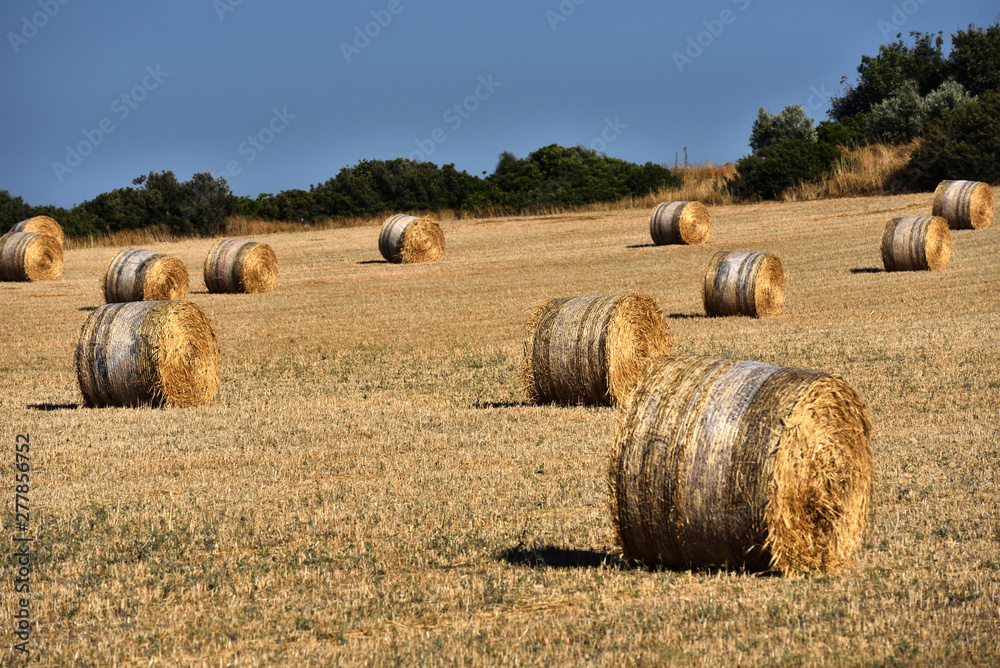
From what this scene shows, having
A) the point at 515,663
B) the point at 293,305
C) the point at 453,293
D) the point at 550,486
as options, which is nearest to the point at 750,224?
the point at 453,293

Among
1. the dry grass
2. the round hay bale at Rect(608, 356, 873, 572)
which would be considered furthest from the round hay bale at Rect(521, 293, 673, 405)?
the round hay bale at Rect(608, 356, 873, 572)

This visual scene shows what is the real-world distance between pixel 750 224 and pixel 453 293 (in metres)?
17.2

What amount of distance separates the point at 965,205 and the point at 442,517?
29.5m

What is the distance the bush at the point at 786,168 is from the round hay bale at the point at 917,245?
22.6 m

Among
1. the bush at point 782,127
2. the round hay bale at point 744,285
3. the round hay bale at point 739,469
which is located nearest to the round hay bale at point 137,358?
the round hay bale at point 739,469

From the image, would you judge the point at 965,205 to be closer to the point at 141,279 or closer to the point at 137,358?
the point at 141,279

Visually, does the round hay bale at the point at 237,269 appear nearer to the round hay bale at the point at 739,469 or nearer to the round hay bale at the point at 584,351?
the round hay bale at the point at 584,351

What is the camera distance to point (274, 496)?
30.3 feet

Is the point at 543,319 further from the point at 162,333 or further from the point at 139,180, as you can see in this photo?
the point at 139,180

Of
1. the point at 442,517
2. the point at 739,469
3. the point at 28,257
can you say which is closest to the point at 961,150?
the point at 28,257

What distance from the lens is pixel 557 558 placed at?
24.5ft

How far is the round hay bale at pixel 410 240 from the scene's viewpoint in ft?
116

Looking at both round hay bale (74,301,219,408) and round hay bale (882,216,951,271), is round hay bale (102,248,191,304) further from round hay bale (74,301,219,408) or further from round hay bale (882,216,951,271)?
round hay bale (882,216,951,271)

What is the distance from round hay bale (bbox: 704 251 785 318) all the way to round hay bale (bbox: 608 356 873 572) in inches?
524
